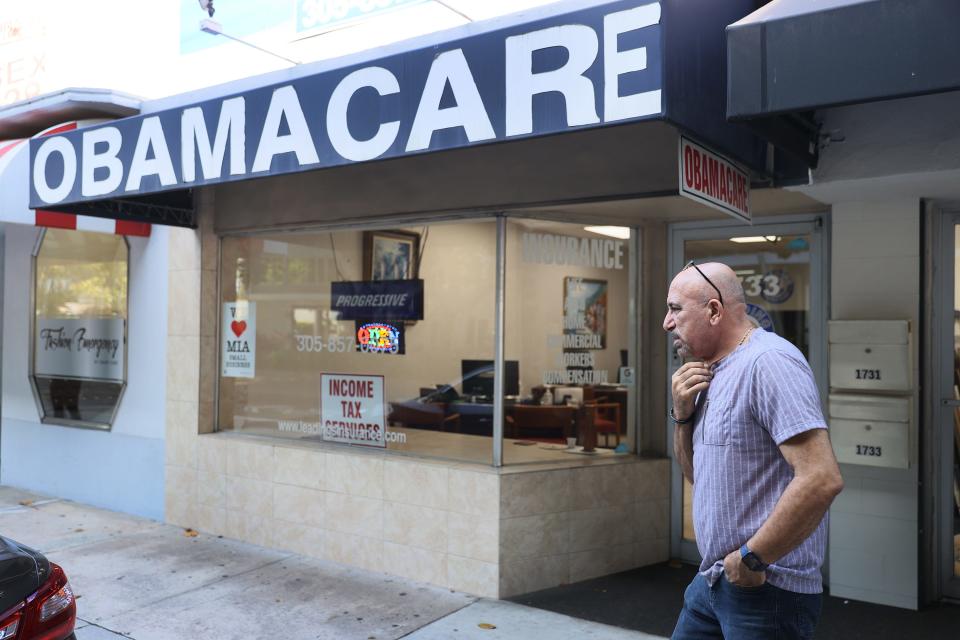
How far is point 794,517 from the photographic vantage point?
2.18m

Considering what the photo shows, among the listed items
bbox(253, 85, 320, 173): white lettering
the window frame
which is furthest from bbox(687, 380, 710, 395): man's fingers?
the window frame

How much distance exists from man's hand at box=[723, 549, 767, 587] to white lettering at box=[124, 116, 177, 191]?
4517mm

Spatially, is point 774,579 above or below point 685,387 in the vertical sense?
below

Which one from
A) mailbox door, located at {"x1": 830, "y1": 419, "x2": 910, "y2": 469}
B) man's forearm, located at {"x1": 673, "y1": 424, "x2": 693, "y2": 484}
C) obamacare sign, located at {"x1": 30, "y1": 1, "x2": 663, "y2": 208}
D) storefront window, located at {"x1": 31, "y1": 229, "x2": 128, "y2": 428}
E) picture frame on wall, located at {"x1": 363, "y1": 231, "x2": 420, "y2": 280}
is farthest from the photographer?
storefront window, located at {"x1": 31, "y1": 229, "x2": 128, "y2": 428}

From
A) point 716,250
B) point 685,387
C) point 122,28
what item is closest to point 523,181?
point 716,250

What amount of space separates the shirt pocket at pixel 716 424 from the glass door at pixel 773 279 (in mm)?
3608

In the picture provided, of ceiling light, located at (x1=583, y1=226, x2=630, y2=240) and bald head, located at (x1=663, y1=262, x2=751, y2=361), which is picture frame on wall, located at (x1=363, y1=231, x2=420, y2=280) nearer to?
ceiling light, located at (x1=583, y1=226, x2=630, y2=240)

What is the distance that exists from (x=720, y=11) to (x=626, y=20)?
0.72 metres

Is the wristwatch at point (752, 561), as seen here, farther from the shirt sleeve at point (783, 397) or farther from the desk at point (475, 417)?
the desk at point (475, 417)

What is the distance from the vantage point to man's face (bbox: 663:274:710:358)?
2.50 m

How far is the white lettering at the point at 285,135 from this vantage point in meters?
4.84

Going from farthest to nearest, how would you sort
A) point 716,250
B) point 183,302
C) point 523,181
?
point 183,302, point 716,250, point 523,181

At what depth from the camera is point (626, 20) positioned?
146 inches

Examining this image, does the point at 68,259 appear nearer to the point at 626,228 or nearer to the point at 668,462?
the point at 626,228
